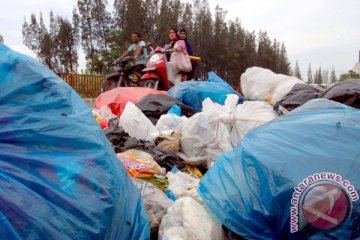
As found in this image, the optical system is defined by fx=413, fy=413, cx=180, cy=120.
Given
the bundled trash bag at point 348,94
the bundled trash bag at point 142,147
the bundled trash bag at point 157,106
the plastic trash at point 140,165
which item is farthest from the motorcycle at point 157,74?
the plastic trash at point 140,165

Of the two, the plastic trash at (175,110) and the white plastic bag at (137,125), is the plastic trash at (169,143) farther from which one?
the plastic trash at (175,110)

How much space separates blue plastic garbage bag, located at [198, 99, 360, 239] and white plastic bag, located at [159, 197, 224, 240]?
1.6 inches

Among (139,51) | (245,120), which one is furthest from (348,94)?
(139,51)

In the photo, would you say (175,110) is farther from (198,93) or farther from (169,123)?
(198,93)

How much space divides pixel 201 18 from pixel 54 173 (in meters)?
28.9

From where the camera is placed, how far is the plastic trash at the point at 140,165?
85.8 inches

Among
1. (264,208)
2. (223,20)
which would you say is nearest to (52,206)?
(264,208)

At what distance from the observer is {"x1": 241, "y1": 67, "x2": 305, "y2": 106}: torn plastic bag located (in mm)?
4047

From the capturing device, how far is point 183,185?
210 cm

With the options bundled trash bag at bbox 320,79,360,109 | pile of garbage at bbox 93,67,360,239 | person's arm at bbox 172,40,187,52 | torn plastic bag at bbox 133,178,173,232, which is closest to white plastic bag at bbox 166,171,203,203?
pile of garbage at bbox 93,67,360,239

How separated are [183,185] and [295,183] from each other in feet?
2.52

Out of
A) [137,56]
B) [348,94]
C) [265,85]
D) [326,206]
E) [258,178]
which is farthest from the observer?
[137,56]

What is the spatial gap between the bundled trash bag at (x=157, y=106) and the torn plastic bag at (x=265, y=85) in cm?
81

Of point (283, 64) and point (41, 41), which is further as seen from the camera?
point (283, 64)
